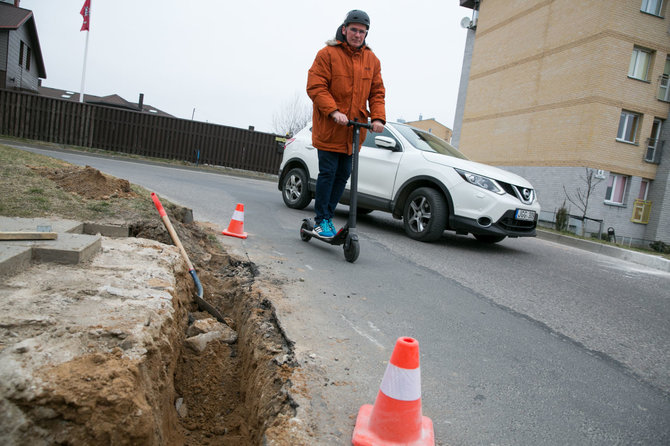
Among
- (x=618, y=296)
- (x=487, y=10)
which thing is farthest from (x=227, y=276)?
(x=487, y=10)

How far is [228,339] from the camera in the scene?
287 cm

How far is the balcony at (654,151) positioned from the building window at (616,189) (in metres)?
1.51

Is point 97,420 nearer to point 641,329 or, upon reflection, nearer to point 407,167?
point 641,329

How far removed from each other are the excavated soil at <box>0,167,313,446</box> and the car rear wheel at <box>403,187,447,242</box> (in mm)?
3549

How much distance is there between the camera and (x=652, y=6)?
1967 cm

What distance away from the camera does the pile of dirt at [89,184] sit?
475 cm

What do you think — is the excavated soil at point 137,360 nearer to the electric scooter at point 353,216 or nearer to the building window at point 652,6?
the electric scooter at point 353,216

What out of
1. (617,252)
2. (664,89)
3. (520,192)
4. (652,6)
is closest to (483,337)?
(520,192)

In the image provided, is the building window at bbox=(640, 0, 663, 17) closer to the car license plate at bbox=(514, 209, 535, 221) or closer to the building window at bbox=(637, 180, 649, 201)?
the building window at bbox=(637, 180, 649, 201)

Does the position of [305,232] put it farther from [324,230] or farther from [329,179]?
[329,179]

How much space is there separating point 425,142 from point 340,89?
9.25 ft

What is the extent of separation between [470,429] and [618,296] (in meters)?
3.66

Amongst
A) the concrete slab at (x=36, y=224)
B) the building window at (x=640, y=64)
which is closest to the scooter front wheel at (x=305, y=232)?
the concrete slab at (x=36, y=224)

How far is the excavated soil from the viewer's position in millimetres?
1557
